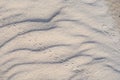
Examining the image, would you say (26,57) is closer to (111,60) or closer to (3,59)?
(3,59)

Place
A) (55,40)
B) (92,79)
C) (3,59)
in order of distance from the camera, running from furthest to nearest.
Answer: (55,40), (3,59), (92,79)

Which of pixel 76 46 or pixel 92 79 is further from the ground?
pixel 76 46

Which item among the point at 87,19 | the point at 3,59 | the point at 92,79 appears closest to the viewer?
the point at 92,79

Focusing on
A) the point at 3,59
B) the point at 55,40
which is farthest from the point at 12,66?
the point at 55,40

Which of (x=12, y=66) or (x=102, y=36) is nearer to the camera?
(x=12, y=66)

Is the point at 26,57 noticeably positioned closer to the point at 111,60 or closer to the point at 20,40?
the point at 20,40

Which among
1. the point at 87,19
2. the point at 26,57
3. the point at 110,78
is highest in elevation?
the point at 87,19

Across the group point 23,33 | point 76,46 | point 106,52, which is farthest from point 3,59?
point 106,52
